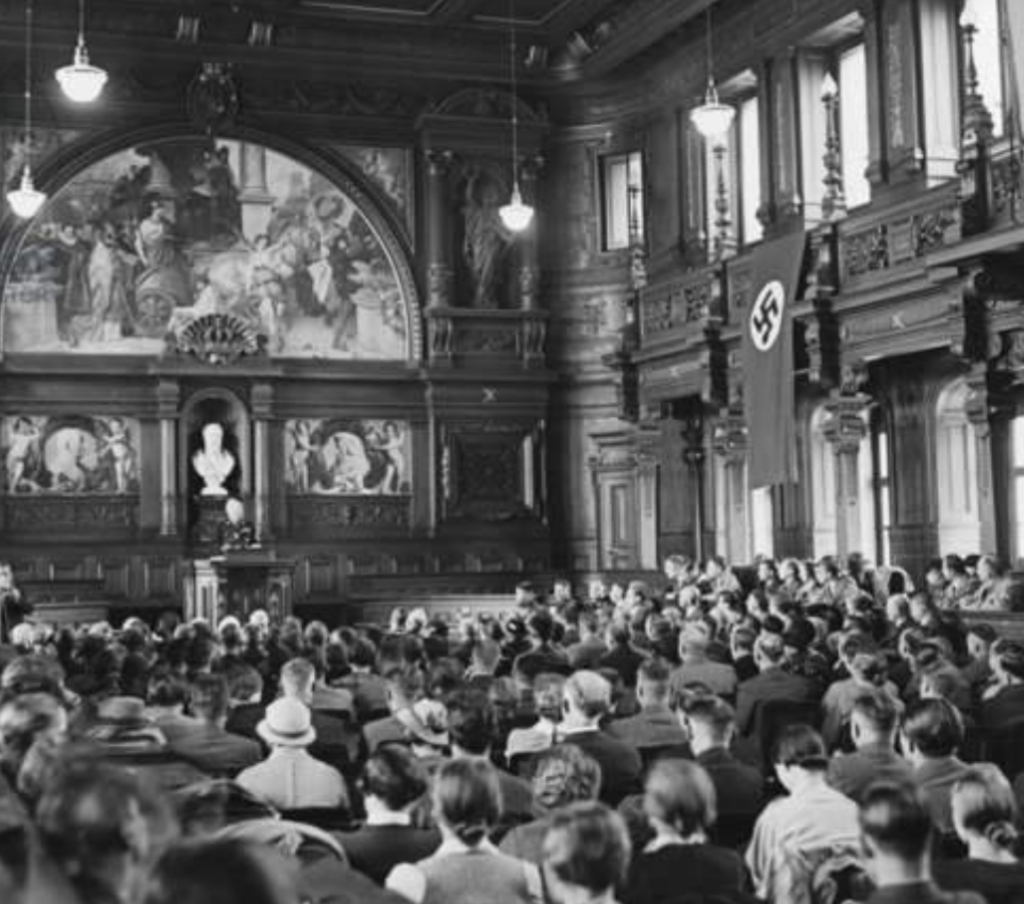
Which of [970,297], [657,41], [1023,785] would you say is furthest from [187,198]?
[1023,785]

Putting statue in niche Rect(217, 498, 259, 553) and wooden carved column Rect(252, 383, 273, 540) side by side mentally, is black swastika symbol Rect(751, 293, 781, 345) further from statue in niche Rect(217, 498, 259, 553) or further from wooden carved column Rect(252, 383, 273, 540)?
wooden carved column Rect(252, 383, 273, 540)

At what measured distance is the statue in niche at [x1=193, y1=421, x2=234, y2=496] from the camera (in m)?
24.0

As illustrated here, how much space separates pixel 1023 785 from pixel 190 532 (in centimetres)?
1856

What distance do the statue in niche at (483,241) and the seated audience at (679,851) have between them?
2089 cm

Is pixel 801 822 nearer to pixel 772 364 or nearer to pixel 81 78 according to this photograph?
pixel 81 78

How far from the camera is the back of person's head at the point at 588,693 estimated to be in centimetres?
761

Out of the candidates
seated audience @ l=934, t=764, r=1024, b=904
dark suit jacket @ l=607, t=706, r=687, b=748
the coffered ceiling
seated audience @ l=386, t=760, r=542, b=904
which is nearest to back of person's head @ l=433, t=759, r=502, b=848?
seated audience @ l=386, t=760, r=542, b=904

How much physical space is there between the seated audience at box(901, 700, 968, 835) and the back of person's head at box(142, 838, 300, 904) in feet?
14.1

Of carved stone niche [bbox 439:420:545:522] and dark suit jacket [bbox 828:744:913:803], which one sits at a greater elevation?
carved stone niche [bbox 439:420:545:522]

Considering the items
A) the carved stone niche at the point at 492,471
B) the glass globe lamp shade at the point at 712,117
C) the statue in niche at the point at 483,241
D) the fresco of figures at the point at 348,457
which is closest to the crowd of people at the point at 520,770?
the glass globe lamp shade at the point at 712,117

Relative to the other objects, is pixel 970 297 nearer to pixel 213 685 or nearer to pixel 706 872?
pixel 213 685

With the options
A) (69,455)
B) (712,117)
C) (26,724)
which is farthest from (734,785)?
(69,455)

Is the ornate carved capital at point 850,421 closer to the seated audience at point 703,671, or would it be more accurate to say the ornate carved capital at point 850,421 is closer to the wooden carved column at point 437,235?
the wooden carved column at point 437,235

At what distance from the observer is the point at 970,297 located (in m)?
16.2
